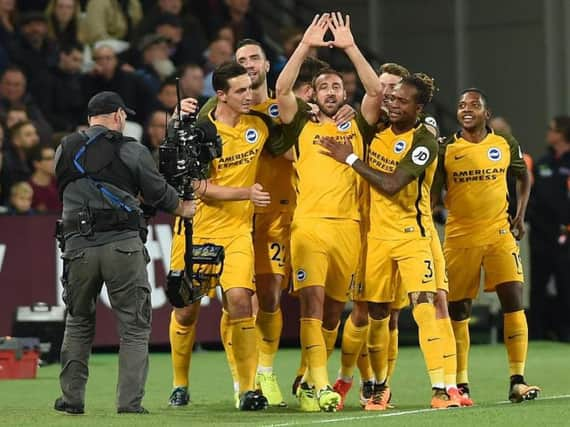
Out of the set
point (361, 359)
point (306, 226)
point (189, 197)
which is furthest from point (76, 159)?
point (361, 359)

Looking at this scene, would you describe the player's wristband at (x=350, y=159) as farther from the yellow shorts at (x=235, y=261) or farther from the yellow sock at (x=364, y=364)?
the yellow sock at (x=364, y=364)

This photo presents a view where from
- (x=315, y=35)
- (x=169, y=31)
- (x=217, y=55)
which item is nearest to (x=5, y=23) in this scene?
(x=169, y=31)

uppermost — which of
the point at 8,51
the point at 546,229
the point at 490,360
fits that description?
the point at 8,51

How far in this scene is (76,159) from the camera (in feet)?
37.0

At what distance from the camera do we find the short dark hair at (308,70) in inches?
510

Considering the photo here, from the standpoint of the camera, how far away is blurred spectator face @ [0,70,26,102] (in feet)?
62.6

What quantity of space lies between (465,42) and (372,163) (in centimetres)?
1235

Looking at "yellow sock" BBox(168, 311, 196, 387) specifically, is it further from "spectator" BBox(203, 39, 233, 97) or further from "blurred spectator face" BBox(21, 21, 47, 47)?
"spectator" BBox(203, 39, 233, 97)

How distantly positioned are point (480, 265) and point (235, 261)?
6.97ft

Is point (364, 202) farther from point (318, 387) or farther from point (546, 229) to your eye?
point (546, 229)

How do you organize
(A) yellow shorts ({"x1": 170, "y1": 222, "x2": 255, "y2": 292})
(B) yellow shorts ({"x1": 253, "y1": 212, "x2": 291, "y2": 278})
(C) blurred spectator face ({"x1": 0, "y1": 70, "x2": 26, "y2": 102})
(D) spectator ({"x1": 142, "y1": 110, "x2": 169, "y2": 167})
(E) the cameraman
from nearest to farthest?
(E) the cameraman
(A) yellow shorts ({"x1": 170, "y1": 222, "x2": 255, "y2": 292})
(B) yellow shorts ({"x1": 253, "y1": 212, "x2": 291, "y2": 278})
(D) spectator ({"x1": 142, "y1": 110, "x2": 169, "y2": 167})
(C) blurred spectator face ({"x1": 0, "y1": 70, "x2": 26, "y2": 102})

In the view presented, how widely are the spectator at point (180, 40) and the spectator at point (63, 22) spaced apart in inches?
43.8

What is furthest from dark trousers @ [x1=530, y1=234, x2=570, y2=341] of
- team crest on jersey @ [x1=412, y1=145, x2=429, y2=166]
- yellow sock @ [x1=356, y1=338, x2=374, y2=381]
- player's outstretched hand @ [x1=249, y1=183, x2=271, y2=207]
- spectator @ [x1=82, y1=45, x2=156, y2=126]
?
player's outstretched hand @ [x1=249, y1=183, x2=271, y2=207]

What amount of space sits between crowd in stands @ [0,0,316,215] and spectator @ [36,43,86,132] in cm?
1
